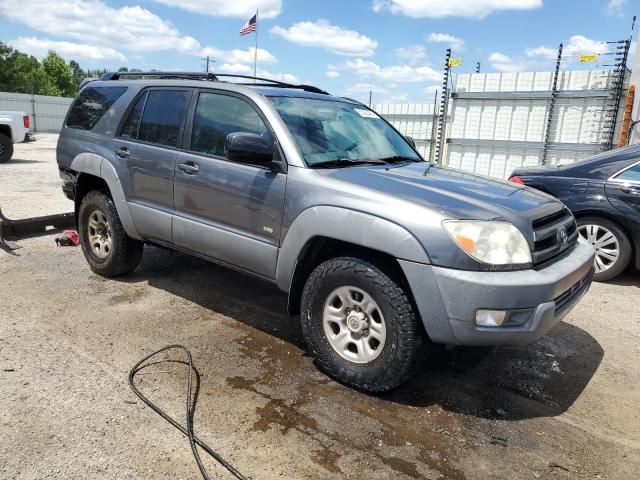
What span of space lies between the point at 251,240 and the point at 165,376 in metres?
1.06

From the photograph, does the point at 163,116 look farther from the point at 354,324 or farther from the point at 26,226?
the point at 26,226

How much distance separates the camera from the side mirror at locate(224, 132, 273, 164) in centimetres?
335

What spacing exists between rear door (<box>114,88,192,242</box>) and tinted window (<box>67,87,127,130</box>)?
413mm

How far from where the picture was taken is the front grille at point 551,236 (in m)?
2.98

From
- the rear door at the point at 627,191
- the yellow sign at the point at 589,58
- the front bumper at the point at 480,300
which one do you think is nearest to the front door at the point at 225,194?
the front bumper at the point at 480,300

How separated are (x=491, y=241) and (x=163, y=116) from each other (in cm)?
293

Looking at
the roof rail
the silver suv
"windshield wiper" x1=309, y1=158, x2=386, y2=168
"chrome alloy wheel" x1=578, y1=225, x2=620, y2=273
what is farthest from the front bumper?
"chrome alloy wheel" x1=578, y1=225, x2=620, y2=273

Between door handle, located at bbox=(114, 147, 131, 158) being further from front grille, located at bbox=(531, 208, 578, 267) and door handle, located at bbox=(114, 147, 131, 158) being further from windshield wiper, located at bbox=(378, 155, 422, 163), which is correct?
front grille, located at bbox=(531, 208, 578, 267)

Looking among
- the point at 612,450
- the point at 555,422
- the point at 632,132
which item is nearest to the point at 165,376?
the point at 555,422

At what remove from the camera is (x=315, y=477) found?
2.43 meters

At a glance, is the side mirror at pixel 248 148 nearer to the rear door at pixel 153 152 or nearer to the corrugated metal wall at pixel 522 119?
the rear door at pixel 153 152

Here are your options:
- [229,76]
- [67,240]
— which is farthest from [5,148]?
[229,76]

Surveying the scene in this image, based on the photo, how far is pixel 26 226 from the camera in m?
6.43

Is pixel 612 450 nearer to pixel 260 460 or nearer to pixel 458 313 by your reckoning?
pixel 458 313
